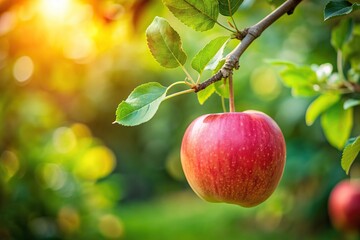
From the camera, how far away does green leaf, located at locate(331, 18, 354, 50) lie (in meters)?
0.93

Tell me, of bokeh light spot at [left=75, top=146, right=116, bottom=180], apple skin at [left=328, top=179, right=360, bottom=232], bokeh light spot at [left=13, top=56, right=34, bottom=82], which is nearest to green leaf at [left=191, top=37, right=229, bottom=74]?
bokeh light spot at [left=13, top=56, right=34, bottom=82]

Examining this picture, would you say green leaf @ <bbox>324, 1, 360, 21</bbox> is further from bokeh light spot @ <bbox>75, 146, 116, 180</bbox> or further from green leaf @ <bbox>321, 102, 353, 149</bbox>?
bokeh light spot @ <bbox>75, 146, 116, 180</bbox>

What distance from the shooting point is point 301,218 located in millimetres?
3447

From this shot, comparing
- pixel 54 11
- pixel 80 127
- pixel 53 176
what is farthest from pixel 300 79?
pixel 80 127

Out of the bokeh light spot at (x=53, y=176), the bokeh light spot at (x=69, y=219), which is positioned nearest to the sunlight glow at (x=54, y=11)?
the bokeh light spot at (x=53, y=176)

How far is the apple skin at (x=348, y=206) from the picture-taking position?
2.34 m

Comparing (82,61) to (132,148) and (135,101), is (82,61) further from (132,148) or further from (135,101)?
(132,148)

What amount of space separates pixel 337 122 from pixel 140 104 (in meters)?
0.58

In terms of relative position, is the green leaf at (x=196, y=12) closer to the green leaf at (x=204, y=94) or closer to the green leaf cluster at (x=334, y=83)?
the green leaf at (x=204, y=94)

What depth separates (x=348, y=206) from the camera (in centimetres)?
234

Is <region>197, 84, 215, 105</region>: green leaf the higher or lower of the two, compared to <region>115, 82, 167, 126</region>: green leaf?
lower

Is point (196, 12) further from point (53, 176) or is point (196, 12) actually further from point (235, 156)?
point (53, 176)

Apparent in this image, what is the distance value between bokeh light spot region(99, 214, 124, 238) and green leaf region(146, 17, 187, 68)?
104 inches

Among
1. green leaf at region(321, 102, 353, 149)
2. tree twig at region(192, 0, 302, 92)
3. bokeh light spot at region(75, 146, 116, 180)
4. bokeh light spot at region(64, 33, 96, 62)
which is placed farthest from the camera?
bokeh light spot at region(75, 146, 116, 180)
